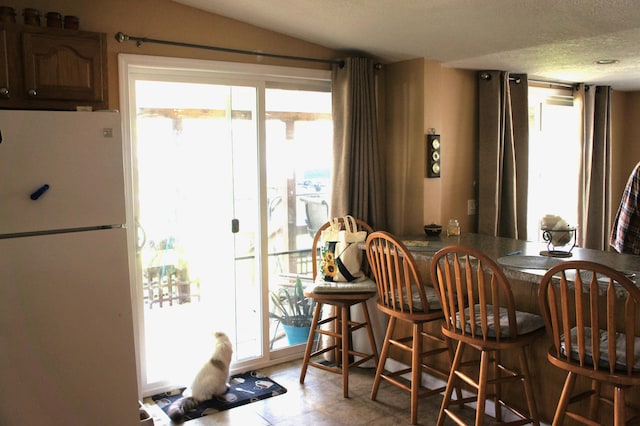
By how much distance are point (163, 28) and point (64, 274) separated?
159cm

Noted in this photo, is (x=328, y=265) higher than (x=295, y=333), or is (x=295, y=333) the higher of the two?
(x=328, y=265)

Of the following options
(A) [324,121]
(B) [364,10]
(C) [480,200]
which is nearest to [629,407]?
(C) [480,200]

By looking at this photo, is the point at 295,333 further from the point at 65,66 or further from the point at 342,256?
the point at 65,66

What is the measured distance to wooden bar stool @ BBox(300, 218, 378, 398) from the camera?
3369 millimetres

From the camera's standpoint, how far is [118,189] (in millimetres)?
2498

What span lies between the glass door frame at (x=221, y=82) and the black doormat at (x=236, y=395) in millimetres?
118

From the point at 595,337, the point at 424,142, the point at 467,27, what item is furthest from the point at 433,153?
the point at 595,337

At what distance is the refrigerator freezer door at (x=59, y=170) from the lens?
226cm

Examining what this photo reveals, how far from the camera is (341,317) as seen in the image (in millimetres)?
3549

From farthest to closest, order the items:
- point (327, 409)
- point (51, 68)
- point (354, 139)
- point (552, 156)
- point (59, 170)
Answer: point (552, 156) < point (354, 139) < point (327, 409) < point (51, 68) < point (59, 170)

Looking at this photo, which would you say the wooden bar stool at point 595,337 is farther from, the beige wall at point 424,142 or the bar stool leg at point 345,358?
the beige wall at point 424,142

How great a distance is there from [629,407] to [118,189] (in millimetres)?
2513

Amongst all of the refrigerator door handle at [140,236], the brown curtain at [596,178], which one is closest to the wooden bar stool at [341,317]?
the refrigerator door handle at [140,236]

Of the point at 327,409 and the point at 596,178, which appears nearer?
the point at 327,409
